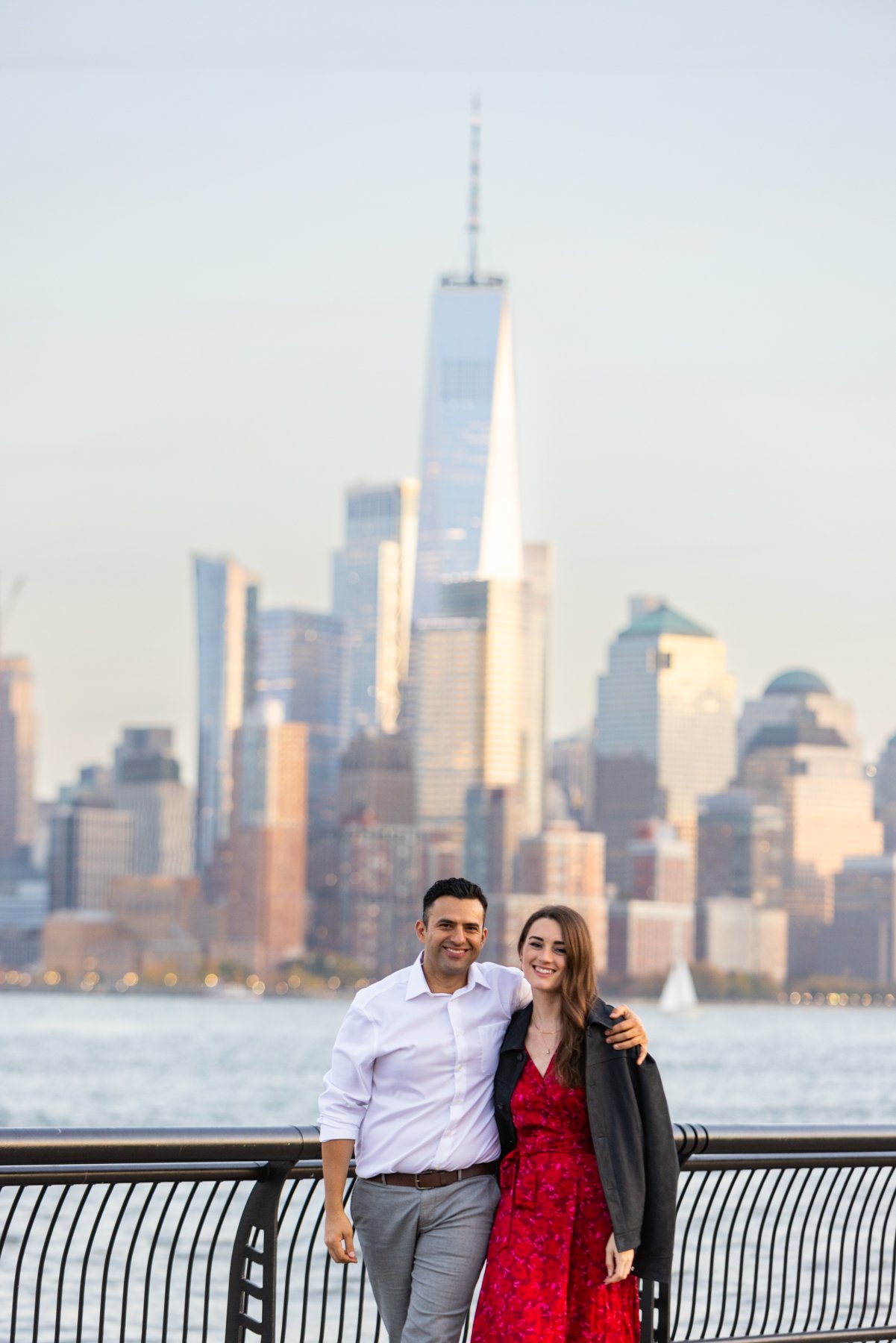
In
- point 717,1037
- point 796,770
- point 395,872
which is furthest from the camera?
point 796,770

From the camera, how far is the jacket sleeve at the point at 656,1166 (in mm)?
5059

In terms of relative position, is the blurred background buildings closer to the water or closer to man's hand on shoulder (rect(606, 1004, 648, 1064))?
the water

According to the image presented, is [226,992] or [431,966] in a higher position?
[431,966]

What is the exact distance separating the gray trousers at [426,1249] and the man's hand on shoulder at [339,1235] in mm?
176

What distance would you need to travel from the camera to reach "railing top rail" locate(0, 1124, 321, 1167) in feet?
16.5

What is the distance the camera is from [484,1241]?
5.28 meters

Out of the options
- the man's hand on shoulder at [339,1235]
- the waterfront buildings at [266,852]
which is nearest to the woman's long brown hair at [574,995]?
the man's hand on shoulder at [339,1235]

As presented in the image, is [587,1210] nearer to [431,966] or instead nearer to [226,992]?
[431,966]

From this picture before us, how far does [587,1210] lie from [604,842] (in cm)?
17071

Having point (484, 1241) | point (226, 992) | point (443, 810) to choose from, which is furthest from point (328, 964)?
point (484, 1241)

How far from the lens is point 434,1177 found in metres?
5.27

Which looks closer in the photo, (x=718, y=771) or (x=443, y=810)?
(x=443, y=810)

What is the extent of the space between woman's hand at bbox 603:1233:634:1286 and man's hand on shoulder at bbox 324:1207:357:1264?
652mm

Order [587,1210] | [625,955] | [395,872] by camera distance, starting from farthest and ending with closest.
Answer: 1. [395,872]
2. [625,955]
3. [587,1210]
